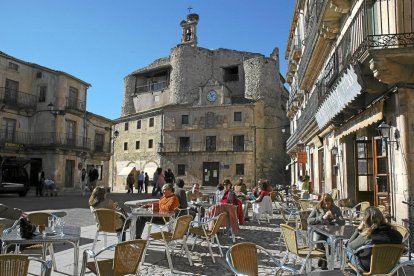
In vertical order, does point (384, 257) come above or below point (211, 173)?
below

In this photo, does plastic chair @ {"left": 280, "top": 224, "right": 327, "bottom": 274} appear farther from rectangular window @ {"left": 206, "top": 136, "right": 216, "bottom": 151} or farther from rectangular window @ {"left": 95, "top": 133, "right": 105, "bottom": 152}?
rectangular window @ {"left": 206, "top": 136, "right": 216, "bottom": 151}

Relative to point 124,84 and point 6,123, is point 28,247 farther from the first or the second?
point 124,84

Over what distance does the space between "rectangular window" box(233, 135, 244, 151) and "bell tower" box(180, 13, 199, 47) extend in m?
13.6

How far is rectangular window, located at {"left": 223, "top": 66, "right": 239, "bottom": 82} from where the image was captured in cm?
4397

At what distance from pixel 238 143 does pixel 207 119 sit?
413 centimetres

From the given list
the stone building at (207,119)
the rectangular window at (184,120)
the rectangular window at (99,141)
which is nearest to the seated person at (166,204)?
the rectangular window at (99,141)

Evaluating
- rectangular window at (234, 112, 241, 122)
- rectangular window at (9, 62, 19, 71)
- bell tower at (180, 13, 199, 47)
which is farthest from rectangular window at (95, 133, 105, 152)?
bell tower at (180, 13, 199, 47)

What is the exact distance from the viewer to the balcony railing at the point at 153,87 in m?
45.8

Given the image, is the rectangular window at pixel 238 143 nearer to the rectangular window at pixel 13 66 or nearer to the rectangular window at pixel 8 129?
the rectangular window at pixel 8 129

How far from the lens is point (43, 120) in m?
29.8

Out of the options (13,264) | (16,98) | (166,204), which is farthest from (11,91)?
(13,264)

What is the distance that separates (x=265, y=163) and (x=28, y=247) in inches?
1319

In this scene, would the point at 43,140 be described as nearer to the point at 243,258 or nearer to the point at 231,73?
the point at 231,73

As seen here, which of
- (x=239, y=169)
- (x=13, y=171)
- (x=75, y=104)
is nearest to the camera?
(x=13, y=171)
